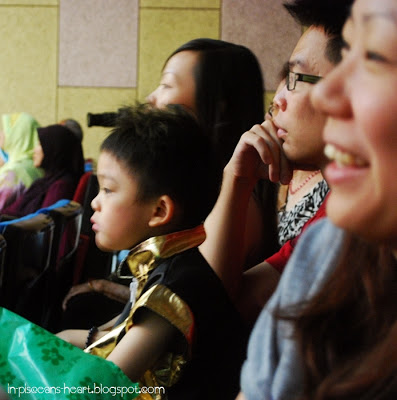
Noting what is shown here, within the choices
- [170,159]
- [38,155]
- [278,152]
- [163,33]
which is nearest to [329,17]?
[278,152]

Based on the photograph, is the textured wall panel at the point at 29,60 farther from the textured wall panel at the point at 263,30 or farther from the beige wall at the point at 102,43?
the textured wall panel at the point at 263,30

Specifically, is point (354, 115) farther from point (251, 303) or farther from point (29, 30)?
point (29, 30)

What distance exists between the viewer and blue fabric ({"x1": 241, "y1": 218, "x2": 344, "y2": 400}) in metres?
0.66

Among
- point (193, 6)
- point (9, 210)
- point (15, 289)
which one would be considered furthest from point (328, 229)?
point (193, 6)

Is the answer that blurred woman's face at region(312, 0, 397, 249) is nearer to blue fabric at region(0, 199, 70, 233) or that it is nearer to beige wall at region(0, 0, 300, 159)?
blue fabric at region(0, 199, 70, 233)

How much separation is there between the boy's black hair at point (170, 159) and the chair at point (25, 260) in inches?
22.9

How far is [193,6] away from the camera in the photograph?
18.6 feet

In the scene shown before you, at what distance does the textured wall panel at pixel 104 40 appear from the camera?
5.75 metres

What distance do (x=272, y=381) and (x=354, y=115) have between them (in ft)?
1.00

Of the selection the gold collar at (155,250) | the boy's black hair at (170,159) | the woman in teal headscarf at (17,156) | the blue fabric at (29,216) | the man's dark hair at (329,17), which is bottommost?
the woman in teal headscarf at (17,156)

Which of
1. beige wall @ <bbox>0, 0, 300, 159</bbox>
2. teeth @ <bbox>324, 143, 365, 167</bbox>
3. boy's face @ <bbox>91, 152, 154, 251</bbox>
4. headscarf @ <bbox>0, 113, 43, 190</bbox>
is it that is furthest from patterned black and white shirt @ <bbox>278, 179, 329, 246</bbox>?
beige wall @ <bbox>0, 0, 300, 159</bbox>

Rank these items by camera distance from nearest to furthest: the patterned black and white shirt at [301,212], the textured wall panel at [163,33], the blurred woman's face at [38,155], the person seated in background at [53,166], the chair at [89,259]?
the patterned black and white shirt at [301,212] < the chair at [89,259] < the person seated in background at [53,166] < the blurred woman's face at [38,155] < the textured wall panel at [163,33]

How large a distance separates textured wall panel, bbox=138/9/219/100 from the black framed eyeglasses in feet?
15.0

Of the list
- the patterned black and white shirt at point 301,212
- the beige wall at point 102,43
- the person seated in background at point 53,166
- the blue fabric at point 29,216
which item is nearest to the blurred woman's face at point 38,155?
the person seated in background at point 53,166
